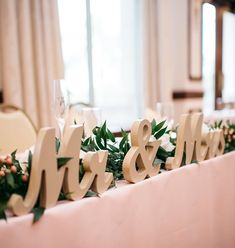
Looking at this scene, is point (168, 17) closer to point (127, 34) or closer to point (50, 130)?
point (127, 34)

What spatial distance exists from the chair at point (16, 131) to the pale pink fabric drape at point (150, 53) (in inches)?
79.7

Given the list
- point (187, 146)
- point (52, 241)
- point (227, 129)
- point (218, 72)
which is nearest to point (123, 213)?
point (52, 241)

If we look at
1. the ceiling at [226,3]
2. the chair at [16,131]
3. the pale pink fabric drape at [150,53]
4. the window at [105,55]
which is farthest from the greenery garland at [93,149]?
the ceiling at [226,3]

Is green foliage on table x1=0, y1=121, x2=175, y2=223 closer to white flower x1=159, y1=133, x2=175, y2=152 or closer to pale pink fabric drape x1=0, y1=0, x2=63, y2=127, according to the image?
white flower x1=159, y1=133, x2=175, y2=152

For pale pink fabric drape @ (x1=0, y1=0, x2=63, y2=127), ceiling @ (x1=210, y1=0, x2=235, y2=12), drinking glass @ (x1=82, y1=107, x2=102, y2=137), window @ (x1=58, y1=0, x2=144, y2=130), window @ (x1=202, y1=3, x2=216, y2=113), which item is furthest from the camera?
ceiling @ (x1=210, y1=0, x2=235, y2=12)

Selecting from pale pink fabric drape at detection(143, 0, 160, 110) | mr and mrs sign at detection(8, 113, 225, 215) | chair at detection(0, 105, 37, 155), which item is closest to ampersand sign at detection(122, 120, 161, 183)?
mr and mrs sign at detection(8, 113, 225, 215)

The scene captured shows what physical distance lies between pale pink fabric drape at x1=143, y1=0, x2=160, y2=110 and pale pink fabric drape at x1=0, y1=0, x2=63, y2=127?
1300 mm

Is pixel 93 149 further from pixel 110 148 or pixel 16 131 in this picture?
pixel 16 131

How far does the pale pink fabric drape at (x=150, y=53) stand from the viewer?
151 inches

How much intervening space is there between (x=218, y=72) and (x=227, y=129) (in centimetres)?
432

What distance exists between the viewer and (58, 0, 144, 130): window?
328 centimetres

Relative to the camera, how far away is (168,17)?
4.04 m

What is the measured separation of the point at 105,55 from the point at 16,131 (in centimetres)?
184

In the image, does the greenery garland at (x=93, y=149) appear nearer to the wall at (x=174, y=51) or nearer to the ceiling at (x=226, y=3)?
the wall at (x=174, y=51)
